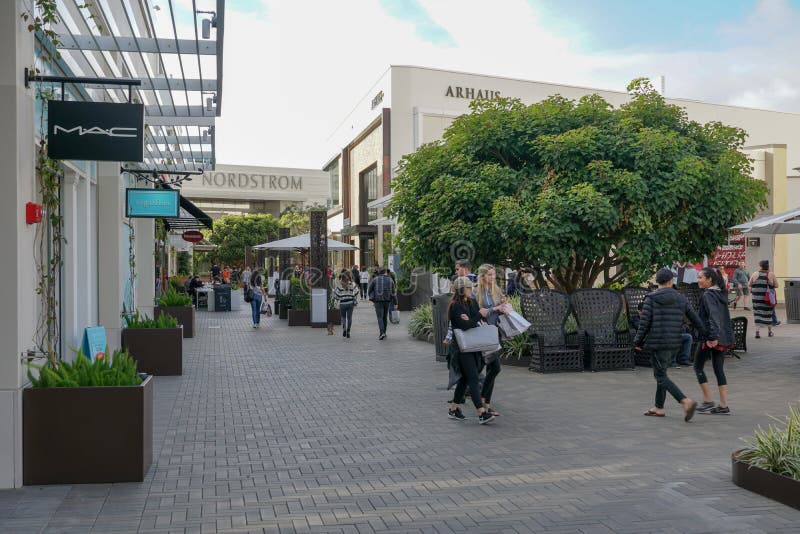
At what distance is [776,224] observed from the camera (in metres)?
14.1

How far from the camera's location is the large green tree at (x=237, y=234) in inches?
3150

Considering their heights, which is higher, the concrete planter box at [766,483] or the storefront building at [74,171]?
the storefront building at [74,171]

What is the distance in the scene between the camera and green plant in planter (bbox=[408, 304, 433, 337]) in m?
18.5

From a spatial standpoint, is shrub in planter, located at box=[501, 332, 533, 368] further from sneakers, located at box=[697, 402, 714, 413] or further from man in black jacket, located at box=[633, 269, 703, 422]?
man in black jacket, located at box=[633, 269, 703, 422]

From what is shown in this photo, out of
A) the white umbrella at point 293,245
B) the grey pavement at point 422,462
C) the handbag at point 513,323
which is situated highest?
the white umbrella at point 293,245

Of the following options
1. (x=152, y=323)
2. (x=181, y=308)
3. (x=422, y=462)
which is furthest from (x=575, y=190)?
(x=181, y=308)

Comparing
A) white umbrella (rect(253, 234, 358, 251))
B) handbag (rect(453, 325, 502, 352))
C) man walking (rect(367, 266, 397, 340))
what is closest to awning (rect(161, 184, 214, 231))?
white umbrella (rect(253, 234, 358, 251))

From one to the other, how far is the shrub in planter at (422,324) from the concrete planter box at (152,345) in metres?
6.88

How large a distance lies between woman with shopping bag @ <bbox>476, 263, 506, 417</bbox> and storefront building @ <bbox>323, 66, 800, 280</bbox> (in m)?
23.0

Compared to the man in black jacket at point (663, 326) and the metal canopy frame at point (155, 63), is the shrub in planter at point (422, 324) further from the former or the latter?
the man in black jacket at point (663, 326)

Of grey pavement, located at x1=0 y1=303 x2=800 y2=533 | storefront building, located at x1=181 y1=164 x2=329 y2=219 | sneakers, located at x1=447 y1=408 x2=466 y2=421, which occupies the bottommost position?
grey pavement, located at x1=0 y1=303 x2=800 y2=533

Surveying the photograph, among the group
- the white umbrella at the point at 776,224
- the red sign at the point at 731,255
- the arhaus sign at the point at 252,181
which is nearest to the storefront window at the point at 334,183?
the arhaus sign at the point at 252,181

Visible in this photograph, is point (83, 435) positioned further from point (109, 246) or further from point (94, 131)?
point (109, 246)

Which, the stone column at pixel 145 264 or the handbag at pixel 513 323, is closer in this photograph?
the handbag at pixel 513 323
